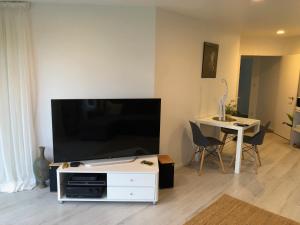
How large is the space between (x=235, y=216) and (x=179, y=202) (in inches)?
25.8

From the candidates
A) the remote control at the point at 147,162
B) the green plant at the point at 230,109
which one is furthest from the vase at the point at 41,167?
the green plant at the point at 230,109

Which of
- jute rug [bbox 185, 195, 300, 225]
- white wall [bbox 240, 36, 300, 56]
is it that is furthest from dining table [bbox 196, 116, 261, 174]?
white wall [bbox 240, 36, 300, 56]

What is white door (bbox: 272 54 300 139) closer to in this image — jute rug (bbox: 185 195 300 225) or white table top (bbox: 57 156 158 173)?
jute rug (bbox: 185 195 300 225)

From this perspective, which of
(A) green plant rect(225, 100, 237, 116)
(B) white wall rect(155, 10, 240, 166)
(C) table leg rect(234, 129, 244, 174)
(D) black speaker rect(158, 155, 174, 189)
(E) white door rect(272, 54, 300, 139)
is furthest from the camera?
(E) white door rect(272, 54, 300, 139)

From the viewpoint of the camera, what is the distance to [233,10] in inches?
132

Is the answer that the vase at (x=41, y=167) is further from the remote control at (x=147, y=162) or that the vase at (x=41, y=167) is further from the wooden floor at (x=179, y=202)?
the remote control at (x=147, y=162)

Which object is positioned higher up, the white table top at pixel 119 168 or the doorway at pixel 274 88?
the doorway at pixel 274 88

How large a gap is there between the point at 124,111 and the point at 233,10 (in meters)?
1.98

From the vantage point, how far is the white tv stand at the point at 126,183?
292cm

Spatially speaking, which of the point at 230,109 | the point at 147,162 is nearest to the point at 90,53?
the point at 147,162

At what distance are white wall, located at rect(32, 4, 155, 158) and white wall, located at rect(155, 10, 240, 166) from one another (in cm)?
23

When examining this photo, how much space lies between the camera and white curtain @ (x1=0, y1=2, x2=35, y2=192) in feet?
10.0

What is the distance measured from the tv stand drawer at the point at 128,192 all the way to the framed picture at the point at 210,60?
90.5 inches

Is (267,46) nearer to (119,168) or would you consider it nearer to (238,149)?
(238,149)
